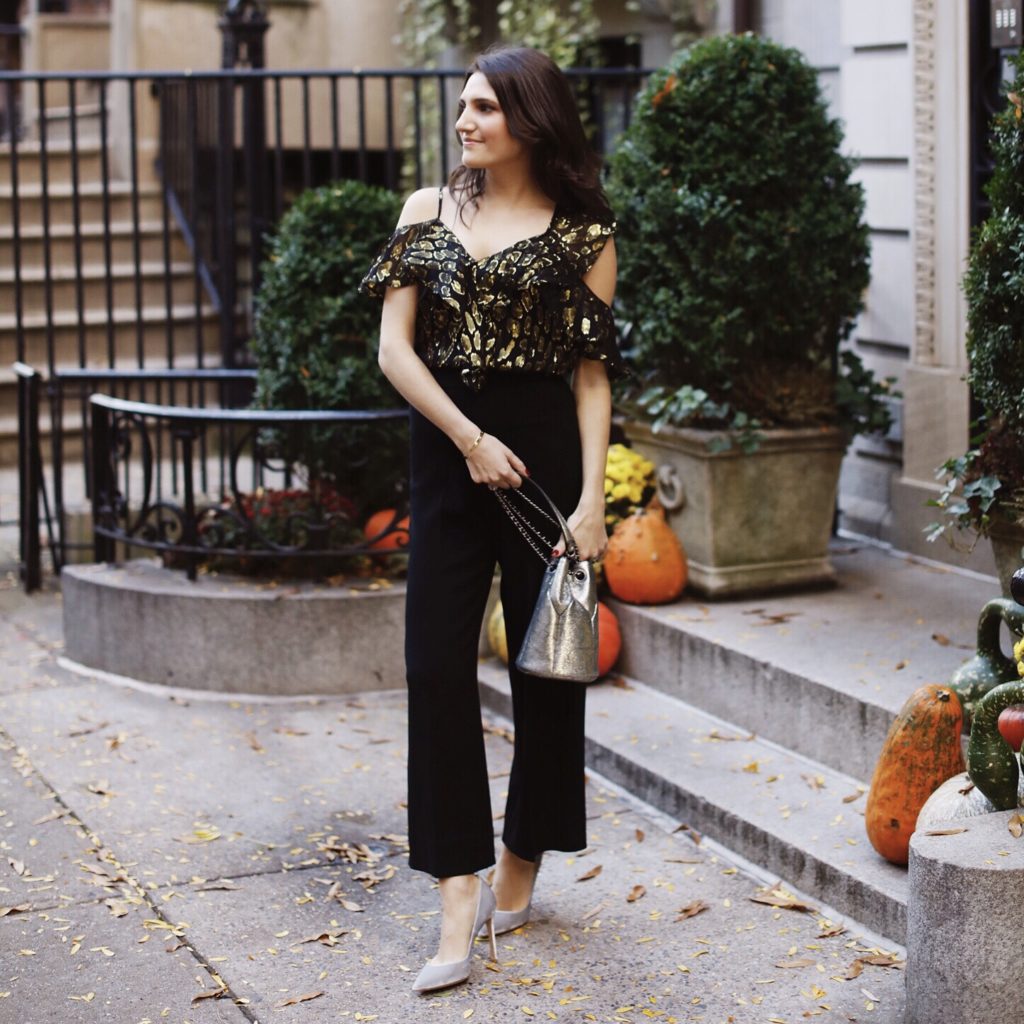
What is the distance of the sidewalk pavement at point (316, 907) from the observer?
3796 millimetres

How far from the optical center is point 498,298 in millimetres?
3836

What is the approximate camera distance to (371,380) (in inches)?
257

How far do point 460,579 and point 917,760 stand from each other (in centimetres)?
125

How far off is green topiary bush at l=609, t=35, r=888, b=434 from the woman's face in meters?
2.10

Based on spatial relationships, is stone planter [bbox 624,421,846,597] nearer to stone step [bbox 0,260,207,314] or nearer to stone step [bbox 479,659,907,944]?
stone step [bbox 479,659,907,944]

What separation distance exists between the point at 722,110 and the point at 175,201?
6.34 metres

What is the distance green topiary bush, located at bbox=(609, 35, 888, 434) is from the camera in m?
5.88

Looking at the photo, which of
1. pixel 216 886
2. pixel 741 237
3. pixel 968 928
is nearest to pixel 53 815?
pixel 216 886

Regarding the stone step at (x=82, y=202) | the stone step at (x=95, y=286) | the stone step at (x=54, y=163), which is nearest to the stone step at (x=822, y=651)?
the stone step at (x=95, y=286)

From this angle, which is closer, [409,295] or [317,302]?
[409,295]

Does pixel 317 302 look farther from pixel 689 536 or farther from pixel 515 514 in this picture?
pixel 515 514

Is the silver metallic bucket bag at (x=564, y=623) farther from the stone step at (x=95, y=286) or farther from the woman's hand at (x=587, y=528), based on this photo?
the stone step at (x=95, y=286)

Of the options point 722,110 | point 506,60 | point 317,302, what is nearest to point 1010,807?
point 506,60

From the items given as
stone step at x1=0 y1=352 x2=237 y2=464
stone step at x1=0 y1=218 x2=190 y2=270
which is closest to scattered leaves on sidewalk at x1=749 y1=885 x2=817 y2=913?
stone step at x1=0 y1=352 x2=237 y2=464
